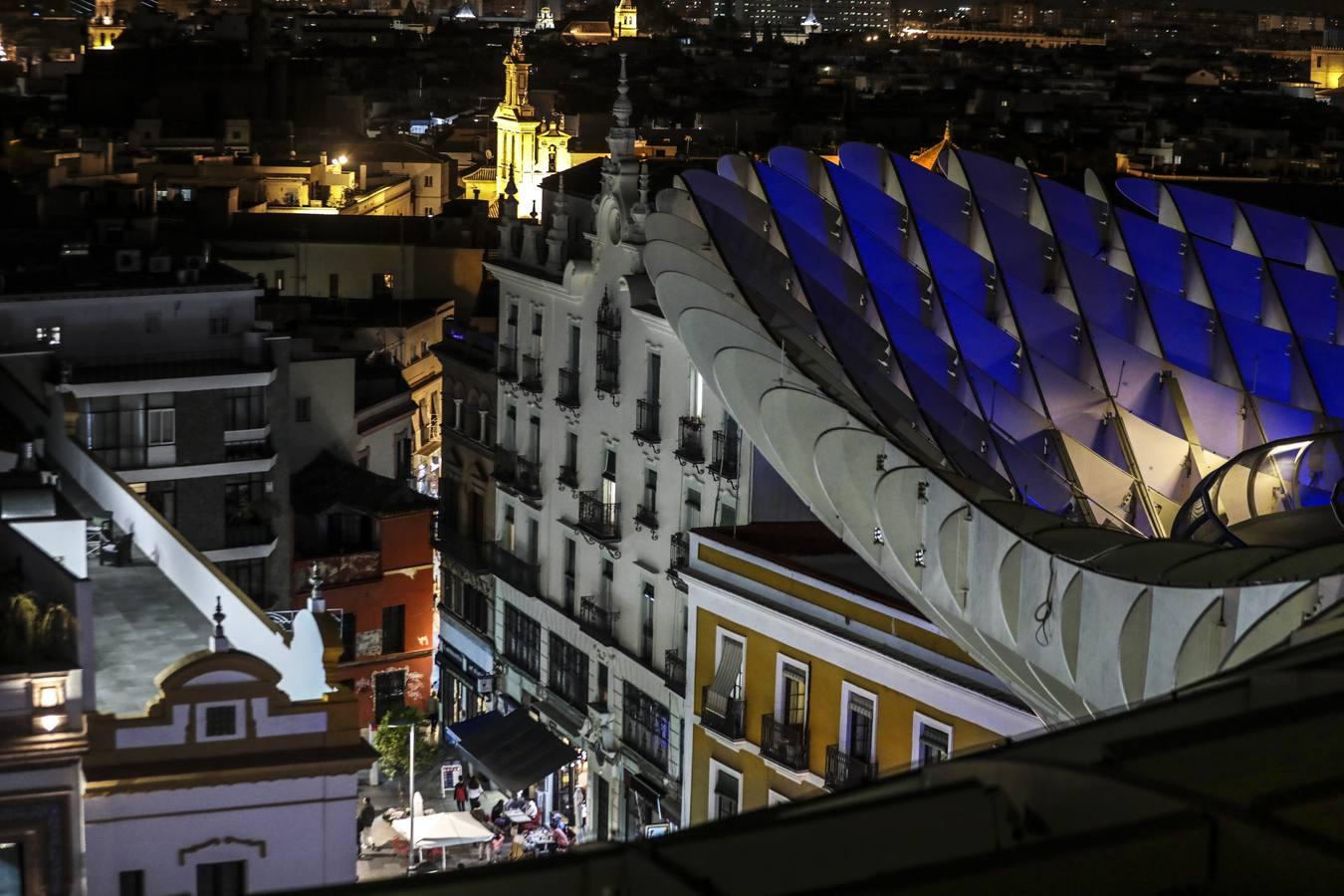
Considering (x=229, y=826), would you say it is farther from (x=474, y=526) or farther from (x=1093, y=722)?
(x=474, y=526)

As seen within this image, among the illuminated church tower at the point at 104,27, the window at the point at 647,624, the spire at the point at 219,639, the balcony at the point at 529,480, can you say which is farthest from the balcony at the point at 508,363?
the illuminated church tower at the point at 104,27

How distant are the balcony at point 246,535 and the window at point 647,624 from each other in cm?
412

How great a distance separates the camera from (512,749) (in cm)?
2427

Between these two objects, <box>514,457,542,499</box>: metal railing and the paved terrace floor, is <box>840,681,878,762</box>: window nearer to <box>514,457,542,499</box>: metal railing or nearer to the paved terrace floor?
the paved terrace floor

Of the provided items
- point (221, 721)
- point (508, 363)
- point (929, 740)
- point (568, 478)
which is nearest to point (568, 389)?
point (568, 478)

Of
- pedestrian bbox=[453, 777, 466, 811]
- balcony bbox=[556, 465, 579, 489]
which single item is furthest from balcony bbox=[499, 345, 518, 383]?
pedestrian bbox=[453, 777, 466, 811]

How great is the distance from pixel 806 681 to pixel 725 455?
13.7 feet

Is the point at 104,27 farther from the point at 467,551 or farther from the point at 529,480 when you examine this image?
the point at 529,480

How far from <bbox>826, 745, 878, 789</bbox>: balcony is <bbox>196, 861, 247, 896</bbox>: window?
5.97 meters

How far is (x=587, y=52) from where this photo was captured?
16412cm

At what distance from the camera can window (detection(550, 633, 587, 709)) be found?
24125mm

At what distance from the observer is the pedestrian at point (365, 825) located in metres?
22.2

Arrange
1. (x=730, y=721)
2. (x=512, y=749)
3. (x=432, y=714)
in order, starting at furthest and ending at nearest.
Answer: (x=432, y=714) → (x=512, y=749) → (x=730, y=721)

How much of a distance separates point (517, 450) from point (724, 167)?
16.5 feet
